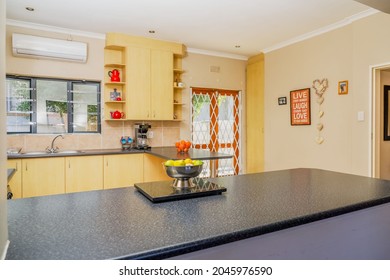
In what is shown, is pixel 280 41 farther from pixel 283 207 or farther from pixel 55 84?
pixel 283 207

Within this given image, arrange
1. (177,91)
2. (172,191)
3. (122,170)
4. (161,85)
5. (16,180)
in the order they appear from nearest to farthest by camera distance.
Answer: (172,191)
(16,180)
(122,170)
(161,85)
(177,91)

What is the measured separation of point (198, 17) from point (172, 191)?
276 centimetres

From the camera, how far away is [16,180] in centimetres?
315

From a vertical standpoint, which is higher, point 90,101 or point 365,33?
point 365,33

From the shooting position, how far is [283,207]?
1.15 m

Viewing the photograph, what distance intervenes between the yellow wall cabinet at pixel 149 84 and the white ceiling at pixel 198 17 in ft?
0.99

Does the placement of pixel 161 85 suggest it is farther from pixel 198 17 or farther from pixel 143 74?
pixel 198 17

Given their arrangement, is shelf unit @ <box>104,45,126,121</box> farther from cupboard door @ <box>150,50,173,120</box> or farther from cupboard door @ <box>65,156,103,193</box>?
cupboard door @ <box>65,156,103,193</box>

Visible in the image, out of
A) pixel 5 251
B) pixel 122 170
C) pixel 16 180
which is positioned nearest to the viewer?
pixel 5 251

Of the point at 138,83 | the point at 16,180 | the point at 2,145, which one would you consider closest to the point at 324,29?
the point at 138,83

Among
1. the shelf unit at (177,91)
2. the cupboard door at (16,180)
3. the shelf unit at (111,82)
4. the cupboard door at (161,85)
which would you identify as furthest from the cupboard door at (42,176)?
the shelf unit at (177,91)

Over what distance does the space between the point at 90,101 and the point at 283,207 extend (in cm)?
369

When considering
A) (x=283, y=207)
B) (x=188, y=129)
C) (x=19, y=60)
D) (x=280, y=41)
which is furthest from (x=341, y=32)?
(x=19, y=60)

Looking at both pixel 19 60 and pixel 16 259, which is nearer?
pixel 16 259
